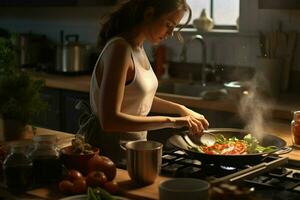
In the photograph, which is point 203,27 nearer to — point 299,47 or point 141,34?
point 299,47

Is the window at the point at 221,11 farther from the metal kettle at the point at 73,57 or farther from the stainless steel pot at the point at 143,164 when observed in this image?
the stainless steel pot at the point at 143,164

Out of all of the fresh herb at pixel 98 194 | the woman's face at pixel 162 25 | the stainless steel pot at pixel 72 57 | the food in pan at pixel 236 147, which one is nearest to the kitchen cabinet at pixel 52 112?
the stainless steel pot at pixel 72 57

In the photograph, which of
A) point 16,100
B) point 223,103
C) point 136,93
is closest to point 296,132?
point 136,93

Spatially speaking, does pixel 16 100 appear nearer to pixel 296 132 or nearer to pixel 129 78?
pixel 129 78

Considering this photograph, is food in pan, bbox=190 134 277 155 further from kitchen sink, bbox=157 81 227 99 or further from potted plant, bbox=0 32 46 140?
kitchen sink, bbox=157 81 227 99

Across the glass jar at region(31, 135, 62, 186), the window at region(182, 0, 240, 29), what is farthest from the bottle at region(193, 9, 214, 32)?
the glass jar at region(31, 135, 62, 186)

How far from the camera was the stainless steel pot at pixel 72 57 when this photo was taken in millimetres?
4672

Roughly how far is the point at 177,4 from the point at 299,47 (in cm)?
177

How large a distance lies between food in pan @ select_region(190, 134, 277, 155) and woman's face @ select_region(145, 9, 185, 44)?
0.51m

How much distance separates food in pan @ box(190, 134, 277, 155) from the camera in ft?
7.31

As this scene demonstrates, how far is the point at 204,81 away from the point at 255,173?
2394mm

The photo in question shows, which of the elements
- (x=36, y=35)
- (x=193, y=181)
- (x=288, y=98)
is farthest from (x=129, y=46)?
(x=36, y=35)

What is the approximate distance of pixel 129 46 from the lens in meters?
2.29

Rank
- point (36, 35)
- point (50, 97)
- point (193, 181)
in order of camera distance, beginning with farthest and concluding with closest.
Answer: point (36, 35)
point (50, 97)
point (193, 181)
